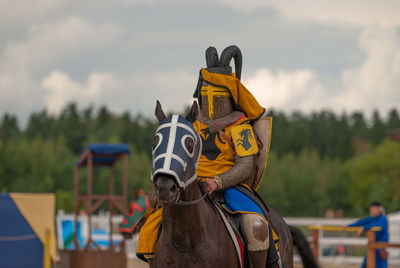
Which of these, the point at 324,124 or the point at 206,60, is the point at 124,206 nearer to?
the point at 206,60

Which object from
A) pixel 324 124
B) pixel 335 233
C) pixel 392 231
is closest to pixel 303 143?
pixel 324 124

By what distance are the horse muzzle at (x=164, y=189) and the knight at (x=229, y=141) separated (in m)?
0.81

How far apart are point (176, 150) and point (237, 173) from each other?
1.07 meters

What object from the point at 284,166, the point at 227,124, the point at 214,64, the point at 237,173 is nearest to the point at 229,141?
the point at 227,124

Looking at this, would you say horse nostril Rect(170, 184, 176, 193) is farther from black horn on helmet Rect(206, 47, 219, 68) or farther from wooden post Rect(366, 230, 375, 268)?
wooden post Rect(366, 230, 375, 268)

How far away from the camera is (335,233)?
90.5 feet

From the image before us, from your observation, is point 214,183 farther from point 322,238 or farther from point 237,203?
point 322,238

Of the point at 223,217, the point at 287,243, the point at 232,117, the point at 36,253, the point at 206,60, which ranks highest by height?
the point at 206,60

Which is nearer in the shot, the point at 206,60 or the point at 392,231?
the point at 206,60

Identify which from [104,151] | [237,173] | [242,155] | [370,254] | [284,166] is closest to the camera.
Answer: [237,173]

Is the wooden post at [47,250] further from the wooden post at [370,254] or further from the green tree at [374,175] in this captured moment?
the green tree at [374,175]

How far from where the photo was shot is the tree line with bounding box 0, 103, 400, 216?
189ft

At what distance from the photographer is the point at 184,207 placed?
4.64 meters

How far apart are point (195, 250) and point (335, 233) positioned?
2380 cm
